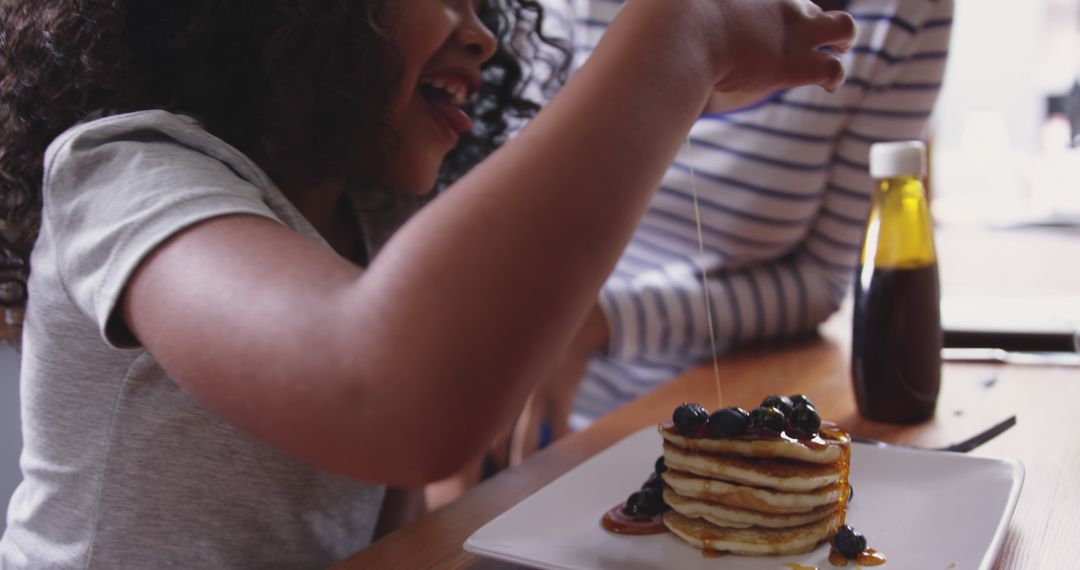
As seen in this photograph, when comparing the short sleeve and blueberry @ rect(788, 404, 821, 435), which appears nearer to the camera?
the short sleeve

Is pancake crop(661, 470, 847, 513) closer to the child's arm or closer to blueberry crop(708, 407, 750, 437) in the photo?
blueberry crop(708, 407, 750, 437)

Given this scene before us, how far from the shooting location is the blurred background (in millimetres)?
4418

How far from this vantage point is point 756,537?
69cm

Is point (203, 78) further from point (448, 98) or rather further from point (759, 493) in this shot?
point (759, 493)

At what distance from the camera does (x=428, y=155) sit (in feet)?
3.31

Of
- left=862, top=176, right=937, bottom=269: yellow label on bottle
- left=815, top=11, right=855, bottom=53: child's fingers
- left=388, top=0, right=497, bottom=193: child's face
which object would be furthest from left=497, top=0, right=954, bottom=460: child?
left=815, top=11, right=855, bottom=53: child's fingers

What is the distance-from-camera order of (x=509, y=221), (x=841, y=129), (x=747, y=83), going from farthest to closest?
(x=841, y=129) < (x=747, y=83) < (x=509, y=221)

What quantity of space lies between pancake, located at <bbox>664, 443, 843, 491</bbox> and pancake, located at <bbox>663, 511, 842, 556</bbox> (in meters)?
0.03

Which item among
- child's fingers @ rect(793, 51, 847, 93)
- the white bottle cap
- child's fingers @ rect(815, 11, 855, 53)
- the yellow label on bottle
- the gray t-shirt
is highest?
child's fingers @ rect(815, 11, 855, 53)

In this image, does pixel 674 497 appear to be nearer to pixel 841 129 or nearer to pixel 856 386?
pixel 856 386

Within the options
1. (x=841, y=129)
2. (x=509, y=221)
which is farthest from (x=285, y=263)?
(x=841, y=129)

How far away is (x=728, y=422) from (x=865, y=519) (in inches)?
5.6

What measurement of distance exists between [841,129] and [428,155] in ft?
2.51

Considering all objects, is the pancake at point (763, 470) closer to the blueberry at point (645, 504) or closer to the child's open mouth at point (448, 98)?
the blueberry at point (645, 504)
